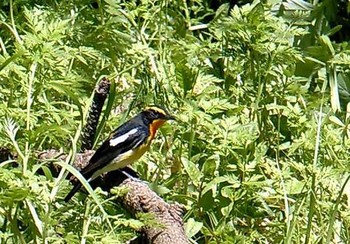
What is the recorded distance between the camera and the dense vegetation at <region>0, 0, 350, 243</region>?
3.59m

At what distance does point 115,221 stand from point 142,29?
5.76ft

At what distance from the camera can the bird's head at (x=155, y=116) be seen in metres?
4.48

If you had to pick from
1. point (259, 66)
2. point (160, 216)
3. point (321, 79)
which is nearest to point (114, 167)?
point (160, 216)

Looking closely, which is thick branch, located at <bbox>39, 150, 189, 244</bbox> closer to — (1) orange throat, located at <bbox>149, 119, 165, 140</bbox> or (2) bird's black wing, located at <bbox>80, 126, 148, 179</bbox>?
(2) bird's black wing, located at <bbox>80, 126, 148, 179</bbox>

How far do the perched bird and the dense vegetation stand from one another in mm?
82

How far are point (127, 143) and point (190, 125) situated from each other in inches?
11.3

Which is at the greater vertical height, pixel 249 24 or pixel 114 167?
pixel 249 24

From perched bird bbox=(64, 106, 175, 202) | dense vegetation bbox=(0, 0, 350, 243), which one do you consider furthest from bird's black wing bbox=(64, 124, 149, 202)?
dense vegetation bbox=(0, 0, 350, 243)

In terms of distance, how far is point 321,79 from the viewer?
219 inches

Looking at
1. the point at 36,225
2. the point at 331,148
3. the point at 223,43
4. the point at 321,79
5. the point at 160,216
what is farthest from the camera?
the point at 321,79

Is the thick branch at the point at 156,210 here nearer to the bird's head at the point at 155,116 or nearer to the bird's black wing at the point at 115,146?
the bird's black wing at the point at 115,146

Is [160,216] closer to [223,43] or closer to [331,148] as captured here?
[331,148]

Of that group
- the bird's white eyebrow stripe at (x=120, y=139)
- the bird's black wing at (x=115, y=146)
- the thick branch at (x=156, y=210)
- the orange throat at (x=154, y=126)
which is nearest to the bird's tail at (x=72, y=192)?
the bird's black wing at (x=115, y=146)

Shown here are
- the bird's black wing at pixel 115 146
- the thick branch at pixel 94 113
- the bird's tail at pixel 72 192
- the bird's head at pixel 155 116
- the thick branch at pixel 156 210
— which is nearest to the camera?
the thick branch at pixel 156 210
